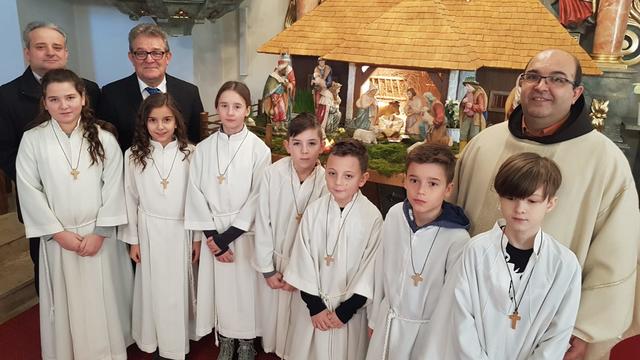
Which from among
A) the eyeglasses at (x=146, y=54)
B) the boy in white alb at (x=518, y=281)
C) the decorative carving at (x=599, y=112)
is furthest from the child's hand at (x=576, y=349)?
the decorative carving at (x=599, y=112)

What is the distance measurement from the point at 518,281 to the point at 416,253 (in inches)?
19.6

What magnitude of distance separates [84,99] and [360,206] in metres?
1.79

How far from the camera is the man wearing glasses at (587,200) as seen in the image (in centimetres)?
217

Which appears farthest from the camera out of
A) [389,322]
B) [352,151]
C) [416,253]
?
[352,151]

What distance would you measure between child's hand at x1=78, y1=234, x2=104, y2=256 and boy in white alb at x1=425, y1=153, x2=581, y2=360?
7.17ft

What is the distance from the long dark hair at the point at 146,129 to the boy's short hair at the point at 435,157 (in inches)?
61.5

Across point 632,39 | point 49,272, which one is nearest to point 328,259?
point 49,272

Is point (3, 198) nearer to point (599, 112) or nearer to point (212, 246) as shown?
point (212, 246)

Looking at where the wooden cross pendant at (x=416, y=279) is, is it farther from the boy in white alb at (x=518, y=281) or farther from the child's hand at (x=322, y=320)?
the child's hand at (x=322, y=320)

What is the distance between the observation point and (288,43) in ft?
19.4

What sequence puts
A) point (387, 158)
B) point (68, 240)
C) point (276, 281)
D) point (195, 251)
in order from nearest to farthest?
point (68, 240) → point (276, 281) → point (195, 251) → point (387, 158)

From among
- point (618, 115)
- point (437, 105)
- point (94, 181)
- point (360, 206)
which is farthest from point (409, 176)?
point (618, 115)

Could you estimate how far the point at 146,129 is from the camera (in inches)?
123

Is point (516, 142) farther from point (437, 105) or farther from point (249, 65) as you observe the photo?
point (249, 65)
